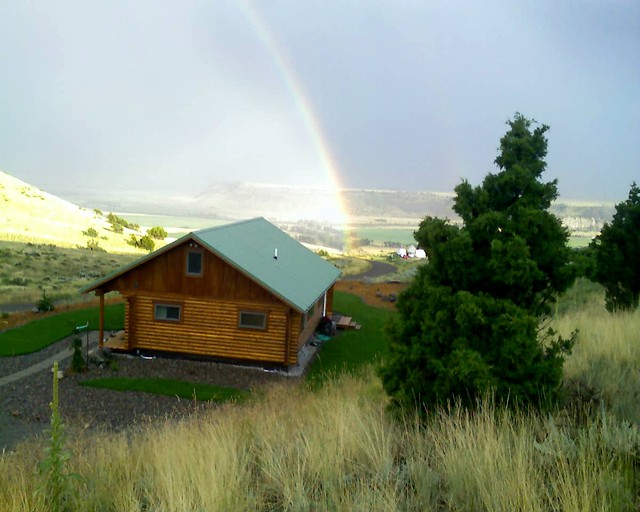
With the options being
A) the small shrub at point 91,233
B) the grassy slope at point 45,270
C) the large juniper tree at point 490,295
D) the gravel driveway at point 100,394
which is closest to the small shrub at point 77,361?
the gravel driveway at point 100,394

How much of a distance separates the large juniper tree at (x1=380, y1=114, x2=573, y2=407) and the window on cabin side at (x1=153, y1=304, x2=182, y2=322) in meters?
13.8

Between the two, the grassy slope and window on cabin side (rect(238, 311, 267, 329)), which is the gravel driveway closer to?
window on cabin side (rect(238, 311, 267, 329))

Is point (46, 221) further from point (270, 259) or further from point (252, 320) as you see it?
point (252, 320)

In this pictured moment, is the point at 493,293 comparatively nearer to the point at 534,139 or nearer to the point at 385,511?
the point at 534,139

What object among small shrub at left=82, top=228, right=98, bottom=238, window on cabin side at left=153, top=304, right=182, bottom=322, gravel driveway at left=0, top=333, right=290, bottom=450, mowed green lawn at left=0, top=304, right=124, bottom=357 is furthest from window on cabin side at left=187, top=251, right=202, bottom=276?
small shrub at left=82, top=228, right=98, bottom=238

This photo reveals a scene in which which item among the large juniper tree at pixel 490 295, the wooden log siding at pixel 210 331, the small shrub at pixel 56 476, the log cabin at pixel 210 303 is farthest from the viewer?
the wooden log siding at pixel 210 331

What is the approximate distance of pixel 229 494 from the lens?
172 inches

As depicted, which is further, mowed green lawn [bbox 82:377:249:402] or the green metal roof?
the green metal roof

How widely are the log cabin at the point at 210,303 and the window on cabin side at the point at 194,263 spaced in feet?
0.11

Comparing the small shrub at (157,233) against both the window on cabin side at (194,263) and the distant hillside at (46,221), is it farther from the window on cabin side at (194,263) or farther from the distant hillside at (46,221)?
the window on cabin side at (194,263)

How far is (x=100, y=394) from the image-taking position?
1612 centimetres

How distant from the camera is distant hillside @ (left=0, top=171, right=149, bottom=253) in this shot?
71.6 m

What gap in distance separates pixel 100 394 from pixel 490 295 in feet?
43.9

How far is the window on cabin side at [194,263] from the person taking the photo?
61.7ft
